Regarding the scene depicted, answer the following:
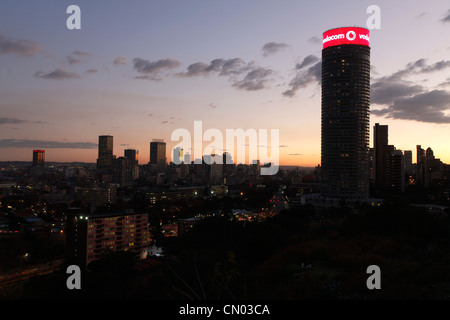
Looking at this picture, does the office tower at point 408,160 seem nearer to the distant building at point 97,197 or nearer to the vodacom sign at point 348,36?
the vodacom sign at point 348,36

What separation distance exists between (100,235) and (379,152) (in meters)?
41.9

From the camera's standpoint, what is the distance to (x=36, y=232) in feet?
72.0

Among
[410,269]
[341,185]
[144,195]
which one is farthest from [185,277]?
[144,195]

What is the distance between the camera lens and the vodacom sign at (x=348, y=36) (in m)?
32.0

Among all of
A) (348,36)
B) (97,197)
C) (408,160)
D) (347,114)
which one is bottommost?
(97,197)

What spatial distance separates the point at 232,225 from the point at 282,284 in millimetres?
10022

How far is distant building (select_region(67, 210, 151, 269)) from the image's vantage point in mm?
18156

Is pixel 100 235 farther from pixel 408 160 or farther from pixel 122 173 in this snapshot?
pixel 408 160

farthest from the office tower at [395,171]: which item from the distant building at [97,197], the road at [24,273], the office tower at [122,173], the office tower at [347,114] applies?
the office tower at [122,173]

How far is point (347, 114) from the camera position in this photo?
105ft

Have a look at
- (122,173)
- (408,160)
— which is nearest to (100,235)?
(122,173)

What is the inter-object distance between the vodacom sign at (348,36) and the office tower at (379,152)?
18.8 m

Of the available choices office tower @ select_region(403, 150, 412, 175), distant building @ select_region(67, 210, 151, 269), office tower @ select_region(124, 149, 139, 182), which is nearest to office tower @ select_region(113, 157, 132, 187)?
office tower @ select_region(124, 149, 139, 182)

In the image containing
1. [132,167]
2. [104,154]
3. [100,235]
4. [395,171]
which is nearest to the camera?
[100,235]
